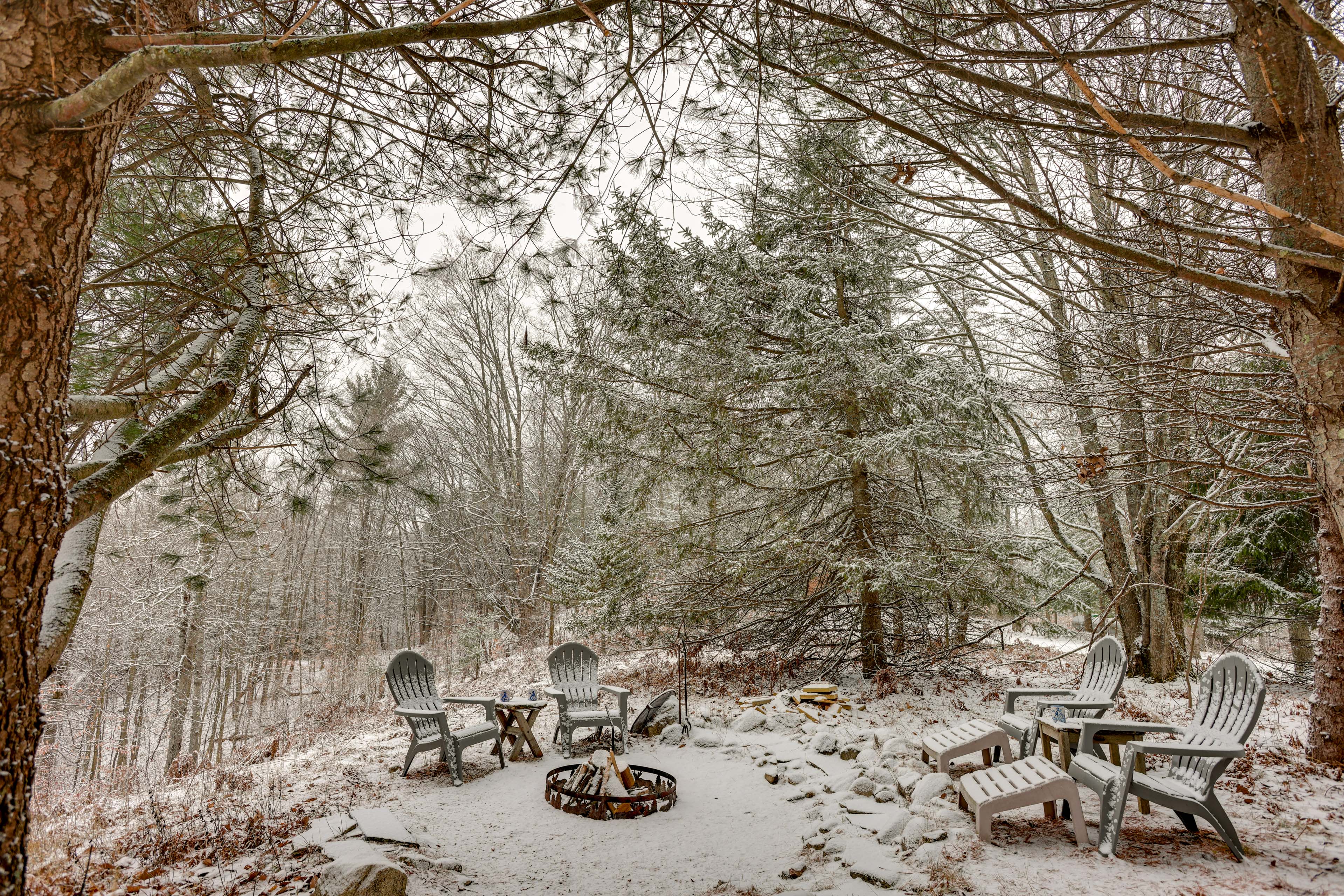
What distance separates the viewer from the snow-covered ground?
3.04 metres

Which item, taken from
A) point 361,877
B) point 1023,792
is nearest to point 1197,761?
point 1023,792

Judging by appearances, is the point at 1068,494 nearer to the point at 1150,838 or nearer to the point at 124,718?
the point at 1150,838

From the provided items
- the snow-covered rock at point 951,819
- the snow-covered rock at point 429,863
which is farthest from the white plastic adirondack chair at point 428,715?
the snow-covered rock at point 951,819

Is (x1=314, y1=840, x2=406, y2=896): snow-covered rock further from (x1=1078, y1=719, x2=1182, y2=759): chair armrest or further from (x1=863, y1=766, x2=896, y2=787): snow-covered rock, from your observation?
(x1=1078, y1=719, x2=1182, y2=759): chair armrest

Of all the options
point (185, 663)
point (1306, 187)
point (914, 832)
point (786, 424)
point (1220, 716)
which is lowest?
point (914, 832)

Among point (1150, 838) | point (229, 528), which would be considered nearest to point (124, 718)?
point (229, 528)

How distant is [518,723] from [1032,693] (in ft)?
14.4

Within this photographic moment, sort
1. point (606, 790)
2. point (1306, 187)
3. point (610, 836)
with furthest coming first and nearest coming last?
point (606, 790)
point (610, 836)
point (1306, 187)

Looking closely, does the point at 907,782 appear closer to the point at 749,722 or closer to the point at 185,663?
the point at 749,722

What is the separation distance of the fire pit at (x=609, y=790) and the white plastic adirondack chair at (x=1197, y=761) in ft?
8.73

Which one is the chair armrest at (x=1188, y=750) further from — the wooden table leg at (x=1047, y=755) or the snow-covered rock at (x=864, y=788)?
the snow-covered rock at (x=864, y=788)

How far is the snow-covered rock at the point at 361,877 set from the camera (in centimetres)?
283

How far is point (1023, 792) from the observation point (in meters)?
Result: 3.32

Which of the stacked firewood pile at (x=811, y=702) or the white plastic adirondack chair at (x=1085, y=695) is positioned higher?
the white plastic adirondack chair at (x=1085, y=695)
